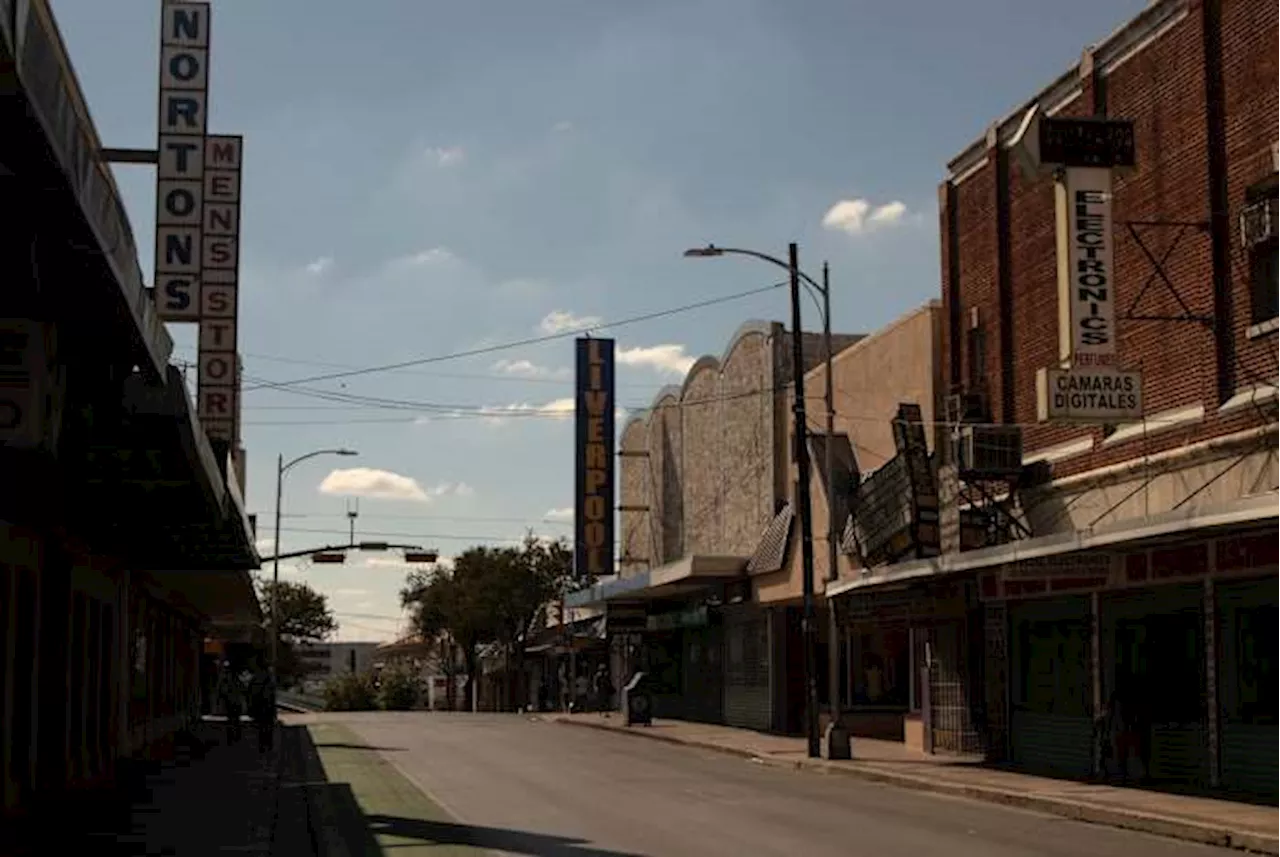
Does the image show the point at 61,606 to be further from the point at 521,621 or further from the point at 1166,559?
the point at 521,621

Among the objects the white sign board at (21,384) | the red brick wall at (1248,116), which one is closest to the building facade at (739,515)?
the red brick wall at (1248,116)

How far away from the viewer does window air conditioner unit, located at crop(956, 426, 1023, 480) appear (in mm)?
26250

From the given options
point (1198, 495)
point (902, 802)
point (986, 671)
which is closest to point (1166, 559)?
point (1198, 495)

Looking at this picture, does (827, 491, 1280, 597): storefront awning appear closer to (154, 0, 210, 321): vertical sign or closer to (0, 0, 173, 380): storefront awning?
(0, 0, 173, 380): storefront awning

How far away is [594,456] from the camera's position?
55.3 meters

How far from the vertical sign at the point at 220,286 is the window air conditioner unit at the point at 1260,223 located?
1694 centimetres

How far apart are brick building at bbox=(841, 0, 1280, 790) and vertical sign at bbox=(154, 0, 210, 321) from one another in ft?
40.3

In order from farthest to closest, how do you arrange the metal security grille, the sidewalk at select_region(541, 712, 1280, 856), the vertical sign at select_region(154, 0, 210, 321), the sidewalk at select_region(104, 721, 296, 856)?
the metal security grille
the vertical sign at select_region(154, 0, 210, 321)
the sidewalk at select_region(541, 712, 1280, 856)
the sidewalk at select_region(104, 721, 296, 856)

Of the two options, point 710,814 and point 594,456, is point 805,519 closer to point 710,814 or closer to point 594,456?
point 710,814

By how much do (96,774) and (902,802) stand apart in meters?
10.4

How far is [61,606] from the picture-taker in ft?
56.6

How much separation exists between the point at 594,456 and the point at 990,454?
2987 cm

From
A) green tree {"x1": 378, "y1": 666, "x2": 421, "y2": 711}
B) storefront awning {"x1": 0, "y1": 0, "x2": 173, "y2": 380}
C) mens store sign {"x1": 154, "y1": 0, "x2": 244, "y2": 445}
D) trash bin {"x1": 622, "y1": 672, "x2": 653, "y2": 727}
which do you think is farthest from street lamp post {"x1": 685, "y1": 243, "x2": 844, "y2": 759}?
green tree {"x1": 378, "y1": 666, "x2": 421, "y2": 711}

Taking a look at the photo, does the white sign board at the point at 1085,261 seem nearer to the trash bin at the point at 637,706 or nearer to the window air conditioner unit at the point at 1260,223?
the window air conditioner unit at the point at 1260,223
